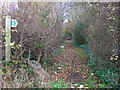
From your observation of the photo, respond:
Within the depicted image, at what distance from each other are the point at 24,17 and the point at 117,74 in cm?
385

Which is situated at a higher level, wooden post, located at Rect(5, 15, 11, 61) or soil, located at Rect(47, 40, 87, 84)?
wooden post, located at Rect(5, 15, 11, 61)

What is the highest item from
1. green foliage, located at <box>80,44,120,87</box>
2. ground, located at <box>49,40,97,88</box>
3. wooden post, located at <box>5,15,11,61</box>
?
wooden post, located at <box>5,15,11,61</box>

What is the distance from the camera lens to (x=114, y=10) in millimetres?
4293

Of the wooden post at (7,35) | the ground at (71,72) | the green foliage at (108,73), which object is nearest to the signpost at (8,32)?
the wooden post at (7,35)

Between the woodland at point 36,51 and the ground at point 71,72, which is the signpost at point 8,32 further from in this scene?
the ground at point 71,72

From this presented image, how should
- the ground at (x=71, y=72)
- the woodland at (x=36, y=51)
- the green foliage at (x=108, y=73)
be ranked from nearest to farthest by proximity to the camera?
the woodland at (x=36, y=51), the green foliage at (x=108, y=73), the ground at (x=71, y=72)

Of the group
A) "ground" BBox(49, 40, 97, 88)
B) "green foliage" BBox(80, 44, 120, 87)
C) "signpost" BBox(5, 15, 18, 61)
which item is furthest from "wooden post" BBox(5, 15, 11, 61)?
"green foliage" BBox(80, 44, 120, 87)

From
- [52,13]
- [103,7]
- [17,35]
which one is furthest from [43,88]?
[52,13]

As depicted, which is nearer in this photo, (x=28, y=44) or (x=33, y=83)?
(x=33, y=83)

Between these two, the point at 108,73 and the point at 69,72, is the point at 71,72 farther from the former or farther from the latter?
the point at 108,73

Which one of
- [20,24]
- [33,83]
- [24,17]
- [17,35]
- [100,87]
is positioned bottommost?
[100,87]

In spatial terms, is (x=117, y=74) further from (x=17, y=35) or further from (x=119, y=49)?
(x=17, y=35)

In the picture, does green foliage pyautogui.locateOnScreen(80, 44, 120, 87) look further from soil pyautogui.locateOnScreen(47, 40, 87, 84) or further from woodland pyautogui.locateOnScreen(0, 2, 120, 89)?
soil pyautogui.locateOnScreen(47, 40, 87, 84)

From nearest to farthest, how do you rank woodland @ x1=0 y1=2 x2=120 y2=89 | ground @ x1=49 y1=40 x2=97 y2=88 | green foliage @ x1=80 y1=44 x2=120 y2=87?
woodland @ x1=0 y1=2 x2=120 y2=89, green foliage @ x1=80 y1=44 x2=120 y2=87, ground @ x1=49 y1=40 x2=97 y2=88
